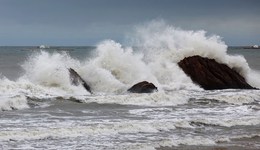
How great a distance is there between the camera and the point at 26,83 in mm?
23672

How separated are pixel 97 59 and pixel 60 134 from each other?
52.2 feet

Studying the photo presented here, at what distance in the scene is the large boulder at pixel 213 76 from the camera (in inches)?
1056

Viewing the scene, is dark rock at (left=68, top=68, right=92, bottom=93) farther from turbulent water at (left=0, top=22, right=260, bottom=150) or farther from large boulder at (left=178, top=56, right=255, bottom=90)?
large boulder at (left=178, top=56, right=255, bottom=90)

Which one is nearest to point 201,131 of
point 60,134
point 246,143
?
point 246,143

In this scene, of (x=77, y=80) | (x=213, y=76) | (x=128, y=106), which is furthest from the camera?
(x=213, y=76)

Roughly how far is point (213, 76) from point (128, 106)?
851 cm

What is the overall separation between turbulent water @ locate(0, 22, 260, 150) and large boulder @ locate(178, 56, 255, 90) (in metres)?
0.78

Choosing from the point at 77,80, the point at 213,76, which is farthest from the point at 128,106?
the point at 213,76

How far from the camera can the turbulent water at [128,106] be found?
42.4ft

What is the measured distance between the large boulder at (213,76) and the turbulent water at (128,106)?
781 millimetres

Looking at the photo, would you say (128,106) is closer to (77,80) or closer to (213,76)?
(77,80)

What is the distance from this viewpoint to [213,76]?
27.0 meters

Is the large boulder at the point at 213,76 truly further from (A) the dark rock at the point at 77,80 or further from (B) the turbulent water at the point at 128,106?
(A) the dark rock at the point at 77,80

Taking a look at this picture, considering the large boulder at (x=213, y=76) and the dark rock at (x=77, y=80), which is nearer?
the dark rock at (x=77, y=80)
